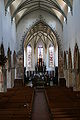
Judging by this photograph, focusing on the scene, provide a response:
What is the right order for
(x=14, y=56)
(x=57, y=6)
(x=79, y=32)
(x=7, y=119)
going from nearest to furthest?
(x=7, y=119) → (x=79, y=32) → (x=57, y=6) → (x=14, y=56)

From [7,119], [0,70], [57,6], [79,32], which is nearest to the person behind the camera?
[7,119]

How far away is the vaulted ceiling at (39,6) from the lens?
28891 millimetres

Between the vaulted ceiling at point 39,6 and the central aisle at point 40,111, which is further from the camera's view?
the vaulted ceiling at point 39,6

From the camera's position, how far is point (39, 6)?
110 ft

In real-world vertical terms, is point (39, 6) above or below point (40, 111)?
above

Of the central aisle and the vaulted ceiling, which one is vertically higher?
the vaulted ceiling

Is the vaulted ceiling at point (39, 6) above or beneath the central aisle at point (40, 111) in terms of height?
above

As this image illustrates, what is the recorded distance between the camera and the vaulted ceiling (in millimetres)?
28891

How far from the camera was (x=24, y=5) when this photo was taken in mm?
29938

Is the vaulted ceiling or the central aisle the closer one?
the central aisle

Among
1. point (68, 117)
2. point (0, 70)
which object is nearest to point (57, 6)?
point (0, 70)

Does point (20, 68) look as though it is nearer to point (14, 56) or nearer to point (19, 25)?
point (14, 56)

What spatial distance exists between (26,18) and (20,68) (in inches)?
305

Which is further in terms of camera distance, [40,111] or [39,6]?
[39,6]
